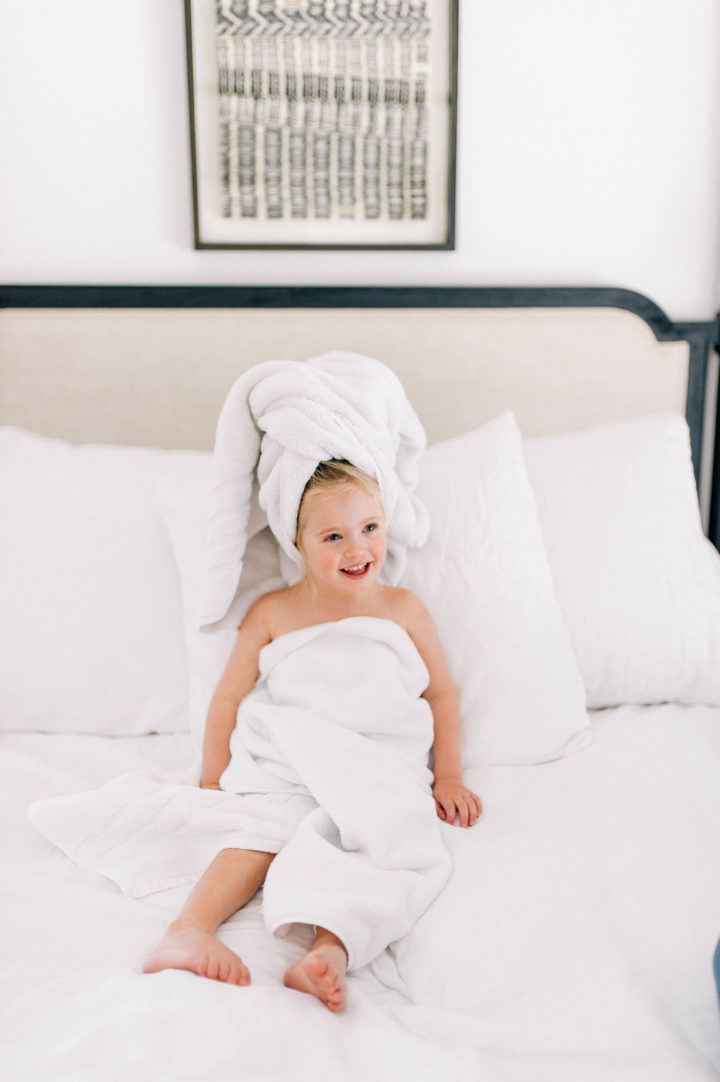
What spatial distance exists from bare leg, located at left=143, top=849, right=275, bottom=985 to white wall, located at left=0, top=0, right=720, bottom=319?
1.28 metres

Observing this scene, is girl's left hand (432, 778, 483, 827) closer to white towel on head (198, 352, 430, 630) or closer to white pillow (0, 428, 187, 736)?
white towel on head (198, 352, 430, 630)

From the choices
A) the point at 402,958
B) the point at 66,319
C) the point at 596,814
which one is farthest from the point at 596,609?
the point at 66,319

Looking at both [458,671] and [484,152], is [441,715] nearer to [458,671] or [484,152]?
[458,671]

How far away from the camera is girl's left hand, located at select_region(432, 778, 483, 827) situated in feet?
3.74

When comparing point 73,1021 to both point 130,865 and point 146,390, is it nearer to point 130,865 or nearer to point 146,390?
point 130,865

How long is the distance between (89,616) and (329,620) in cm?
43

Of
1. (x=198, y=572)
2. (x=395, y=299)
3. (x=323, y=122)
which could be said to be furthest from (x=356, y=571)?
(x=323, y=122)

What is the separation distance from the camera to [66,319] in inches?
68.2

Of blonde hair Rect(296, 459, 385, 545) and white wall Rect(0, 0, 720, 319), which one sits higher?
white wall Rect(0, 0, 720, 319)

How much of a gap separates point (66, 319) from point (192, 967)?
1360 millimetres

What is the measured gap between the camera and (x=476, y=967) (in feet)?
2.83

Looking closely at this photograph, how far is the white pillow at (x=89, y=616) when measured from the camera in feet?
4.54

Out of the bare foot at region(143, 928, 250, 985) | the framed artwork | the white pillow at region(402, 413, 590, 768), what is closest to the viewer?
the bare foot at region(143, 928, 250, 985)

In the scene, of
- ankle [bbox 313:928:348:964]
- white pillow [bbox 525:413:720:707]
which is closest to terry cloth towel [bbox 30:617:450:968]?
ankle [bbox 313:928:348:964]
